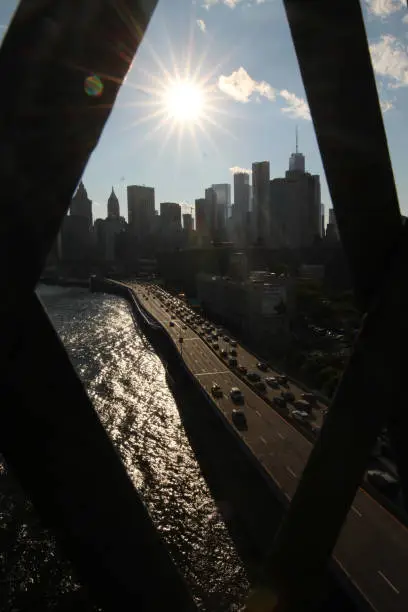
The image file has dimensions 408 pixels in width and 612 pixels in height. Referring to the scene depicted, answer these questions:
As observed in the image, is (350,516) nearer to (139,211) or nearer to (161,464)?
(161,464)

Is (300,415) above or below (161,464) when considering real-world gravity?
above

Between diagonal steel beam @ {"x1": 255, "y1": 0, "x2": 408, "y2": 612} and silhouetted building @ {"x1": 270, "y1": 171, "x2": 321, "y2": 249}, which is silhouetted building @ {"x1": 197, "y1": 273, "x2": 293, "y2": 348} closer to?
diagonal steel beam @ {"x1": 255, "y1": 0, "x2": 408, "y2": 612}

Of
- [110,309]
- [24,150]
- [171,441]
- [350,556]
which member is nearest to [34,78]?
[24,150]

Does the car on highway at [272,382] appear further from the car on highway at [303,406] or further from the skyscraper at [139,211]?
the skyscraper at [139,211]

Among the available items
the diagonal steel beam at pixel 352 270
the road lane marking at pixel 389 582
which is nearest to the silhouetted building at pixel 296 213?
the road lane marking at pixel 389 582

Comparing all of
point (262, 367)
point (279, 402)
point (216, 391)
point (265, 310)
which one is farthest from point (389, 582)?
point (265, 310)

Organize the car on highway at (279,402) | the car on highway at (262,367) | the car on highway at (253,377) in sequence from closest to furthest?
the car on highway at (279,402) < the car on highway at (253,377) < the car on highway at (262,367)
